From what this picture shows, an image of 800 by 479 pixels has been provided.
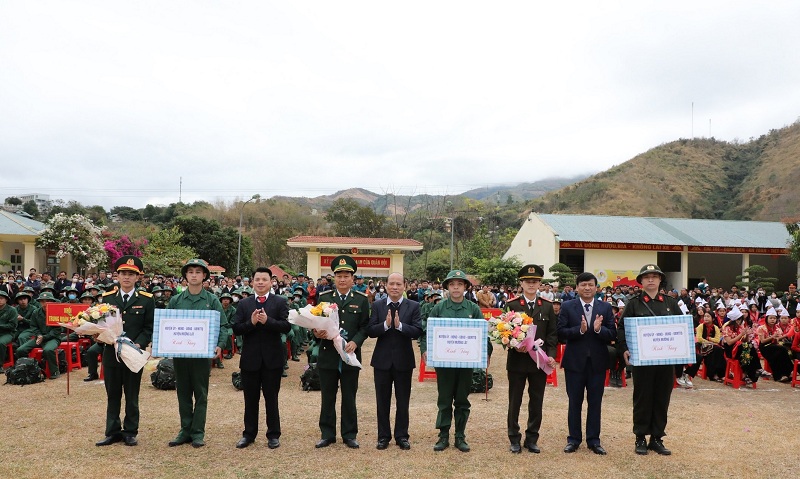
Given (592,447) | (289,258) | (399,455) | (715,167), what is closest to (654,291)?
(592,447)

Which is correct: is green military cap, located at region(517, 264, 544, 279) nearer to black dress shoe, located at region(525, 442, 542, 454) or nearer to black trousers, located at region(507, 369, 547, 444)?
black trousers, located at region(507, 369, 547, 444)

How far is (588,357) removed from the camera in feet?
21.5

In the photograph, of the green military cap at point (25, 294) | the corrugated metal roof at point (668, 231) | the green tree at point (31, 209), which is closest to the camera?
the green military cap at point (25, 294)

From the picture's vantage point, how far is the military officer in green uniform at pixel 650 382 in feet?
21.7

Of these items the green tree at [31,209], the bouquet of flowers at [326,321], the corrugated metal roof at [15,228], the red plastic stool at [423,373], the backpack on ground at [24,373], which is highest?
the green tree at [31,209]

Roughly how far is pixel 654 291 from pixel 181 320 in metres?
5.17

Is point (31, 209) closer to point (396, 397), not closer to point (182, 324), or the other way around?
point (182, 324)

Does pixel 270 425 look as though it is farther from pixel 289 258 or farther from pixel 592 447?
pixel 289 258

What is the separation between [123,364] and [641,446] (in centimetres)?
575

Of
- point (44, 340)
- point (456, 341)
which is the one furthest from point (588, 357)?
point (44, 340)

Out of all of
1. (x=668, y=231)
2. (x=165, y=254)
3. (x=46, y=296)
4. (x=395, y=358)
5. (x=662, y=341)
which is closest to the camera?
(x=662, y=341)

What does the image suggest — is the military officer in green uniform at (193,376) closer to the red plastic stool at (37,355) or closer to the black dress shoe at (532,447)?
the black dress shoe at (532,447)

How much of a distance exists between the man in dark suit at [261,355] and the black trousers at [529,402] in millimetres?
2545

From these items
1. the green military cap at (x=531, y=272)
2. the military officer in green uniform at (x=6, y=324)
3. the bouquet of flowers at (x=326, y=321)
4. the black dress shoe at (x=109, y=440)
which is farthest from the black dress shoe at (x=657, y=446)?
the military officer in green uniform at (x=6, y=324)
